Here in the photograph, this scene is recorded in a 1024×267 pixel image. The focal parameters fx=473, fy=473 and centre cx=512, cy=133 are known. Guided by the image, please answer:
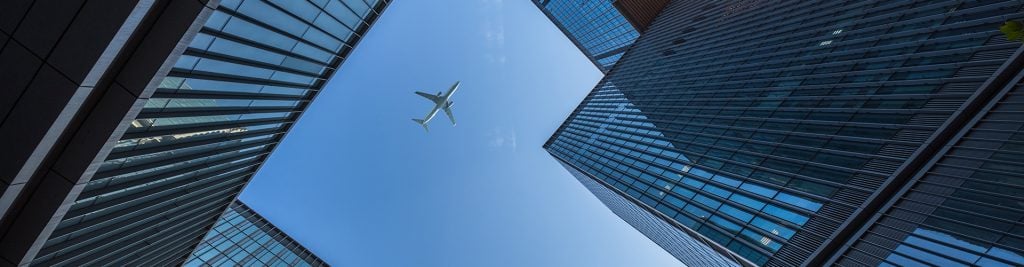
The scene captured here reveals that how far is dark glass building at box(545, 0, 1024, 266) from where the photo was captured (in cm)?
2192

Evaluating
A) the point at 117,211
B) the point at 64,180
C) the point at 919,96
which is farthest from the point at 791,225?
the point at 117,211

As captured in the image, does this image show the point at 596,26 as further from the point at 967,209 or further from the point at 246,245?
the point at 967,209

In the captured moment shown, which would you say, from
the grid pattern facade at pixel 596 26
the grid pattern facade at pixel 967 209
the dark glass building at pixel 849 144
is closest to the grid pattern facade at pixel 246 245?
the dark glass building at pixel 849 144

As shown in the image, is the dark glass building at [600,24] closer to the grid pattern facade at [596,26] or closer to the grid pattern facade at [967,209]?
the grid pattern facade at [596,26]

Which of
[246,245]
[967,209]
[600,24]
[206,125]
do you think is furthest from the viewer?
[600,24]

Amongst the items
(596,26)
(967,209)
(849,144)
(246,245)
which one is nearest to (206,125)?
(246,245)

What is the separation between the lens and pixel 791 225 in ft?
93.0

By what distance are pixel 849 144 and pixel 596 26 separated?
75467mm

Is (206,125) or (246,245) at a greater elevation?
(206,125)

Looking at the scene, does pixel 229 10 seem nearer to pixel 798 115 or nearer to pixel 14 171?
pixel 14 171

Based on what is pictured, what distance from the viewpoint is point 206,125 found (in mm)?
24969

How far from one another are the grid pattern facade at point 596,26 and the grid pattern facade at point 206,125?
72.8m

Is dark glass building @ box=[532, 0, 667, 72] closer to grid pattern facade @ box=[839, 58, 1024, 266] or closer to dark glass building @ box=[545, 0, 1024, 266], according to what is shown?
dark glass building @ box=[545, 0, 1024, 266]

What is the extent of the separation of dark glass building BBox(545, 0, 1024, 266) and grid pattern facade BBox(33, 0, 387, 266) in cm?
2871
